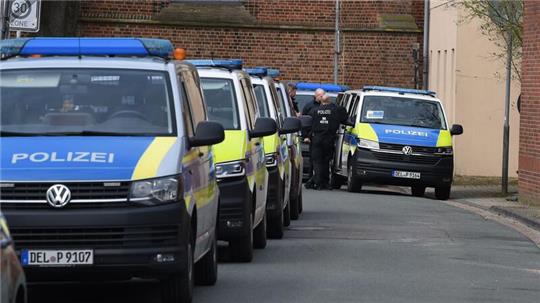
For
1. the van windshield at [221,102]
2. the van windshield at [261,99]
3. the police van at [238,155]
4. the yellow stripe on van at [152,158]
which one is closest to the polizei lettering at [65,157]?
the yellow stripe on van at [152,158]

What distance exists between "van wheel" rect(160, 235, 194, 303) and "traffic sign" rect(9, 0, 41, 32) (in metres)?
8.75

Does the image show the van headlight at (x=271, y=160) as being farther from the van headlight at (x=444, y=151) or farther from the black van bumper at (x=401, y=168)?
the van headlight at (x=444, y=151)

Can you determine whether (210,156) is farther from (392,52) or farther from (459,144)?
(392,52)

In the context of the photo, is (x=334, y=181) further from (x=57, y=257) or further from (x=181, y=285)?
(x=57, y=257)

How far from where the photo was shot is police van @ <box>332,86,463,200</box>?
2577cm

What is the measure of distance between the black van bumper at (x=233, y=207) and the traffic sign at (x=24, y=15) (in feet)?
20.3

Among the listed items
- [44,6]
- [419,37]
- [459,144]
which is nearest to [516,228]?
[459,144]

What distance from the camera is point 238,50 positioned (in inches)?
1619

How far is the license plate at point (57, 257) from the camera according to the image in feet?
29.7

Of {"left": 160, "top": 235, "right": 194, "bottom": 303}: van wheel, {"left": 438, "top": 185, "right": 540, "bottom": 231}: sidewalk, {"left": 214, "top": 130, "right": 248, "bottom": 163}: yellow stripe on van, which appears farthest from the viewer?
{"left": 438, "top": 185, "right": 540, "bottom": 231}: sidewalk

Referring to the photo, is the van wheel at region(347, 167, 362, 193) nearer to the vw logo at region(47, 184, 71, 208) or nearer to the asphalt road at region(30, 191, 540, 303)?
the asphalt road at region(30, 191, 540, 303)

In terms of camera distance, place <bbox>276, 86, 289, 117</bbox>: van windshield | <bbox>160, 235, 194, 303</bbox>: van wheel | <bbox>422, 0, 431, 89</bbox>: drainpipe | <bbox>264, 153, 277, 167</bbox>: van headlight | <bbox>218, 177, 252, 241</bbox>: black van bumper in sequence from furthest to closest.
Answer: <bbox>422, 0, 431, 89</bbox>: drainpipe, <bbox>276, 86, 289, 117</bbox>: van windshield, <bbox>264, 153, 277, 167</bbox>: van headlight, <bbox>218, 177, 252, 241</bbox>: black van bumper, <bbox>160, 235, 194, 303</bbox>: van wheel

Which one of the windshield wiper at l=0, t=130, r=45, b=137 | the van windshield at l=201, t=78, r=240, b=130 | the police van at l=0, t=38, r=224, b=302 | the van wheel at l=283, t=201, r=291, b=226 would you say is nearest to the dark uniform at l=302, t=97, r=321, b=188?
the van wheel at l=283, t=201, r=291, b=226

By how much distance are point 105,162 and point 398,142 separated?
1692 cm
